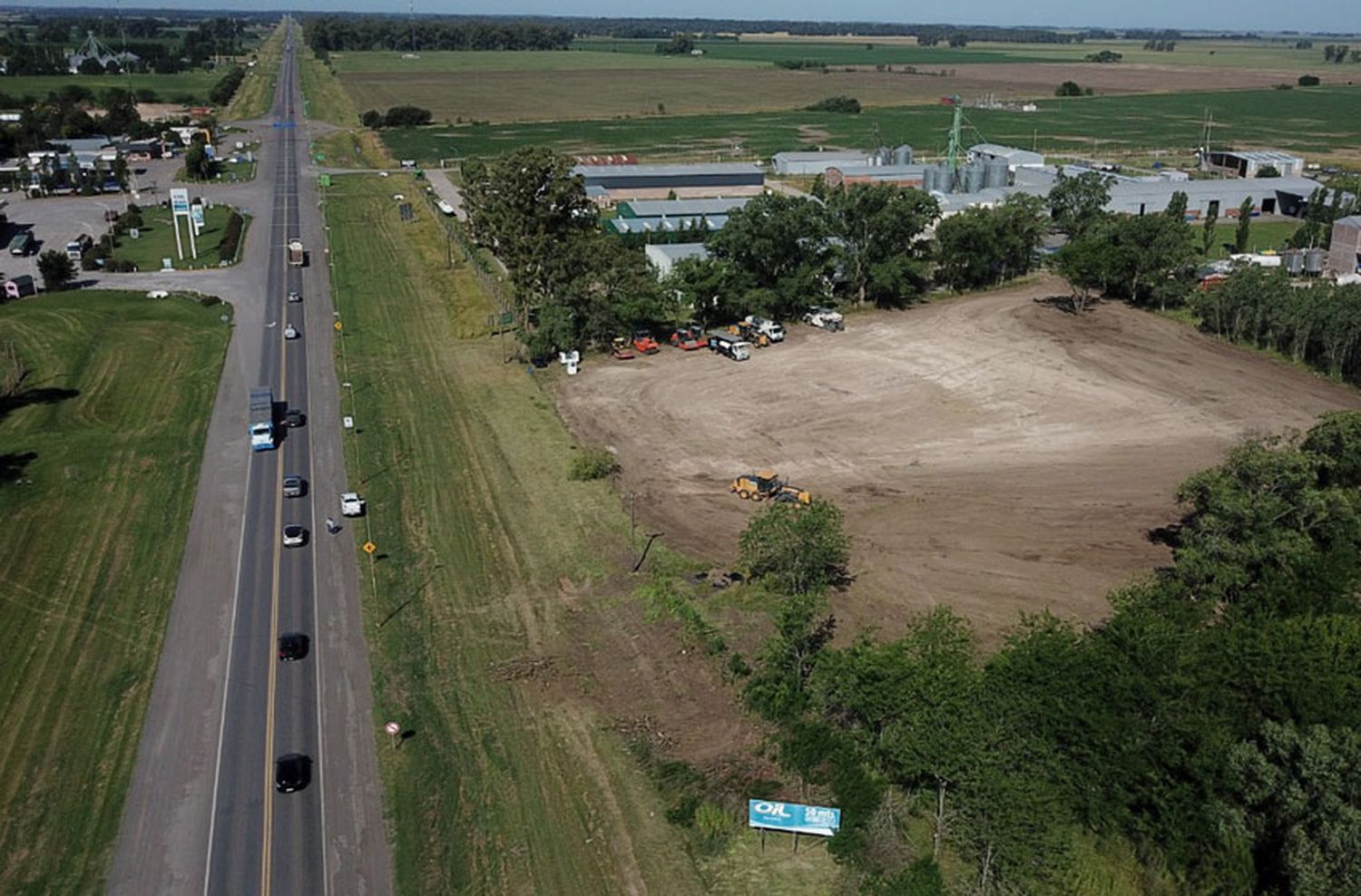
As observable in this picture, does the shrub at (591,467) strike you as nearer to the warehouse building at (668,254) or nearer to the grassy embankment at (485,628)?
the grassy embankment at (485,628)

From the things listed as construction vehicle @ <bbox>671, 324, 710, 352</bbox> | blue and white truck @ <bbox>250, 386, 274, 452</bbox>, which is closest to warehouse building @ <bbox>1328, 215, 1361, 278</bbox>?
construction vehicle @ <bbox>671, 324, 710, 352</bbox>

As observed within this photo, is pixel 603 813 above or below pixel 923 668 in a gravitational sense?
below

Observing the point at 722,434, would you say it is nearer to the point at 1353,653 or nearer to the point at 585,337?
the point at 585,337

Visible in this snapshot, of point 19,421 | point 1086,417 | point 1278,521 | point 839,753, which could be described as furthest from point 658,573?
point 19,421

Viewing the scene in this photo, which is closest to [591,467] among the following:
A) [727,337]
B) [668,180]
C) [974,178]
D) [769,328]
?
[727,337]

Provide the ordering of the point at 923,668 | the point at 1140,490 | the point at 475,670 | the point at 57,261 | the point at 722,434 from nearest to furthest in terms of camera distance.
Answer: the point at 923,668 → the point at 475,670 → the point at 1140,490 → the point at 722,434 → the point at 57,261

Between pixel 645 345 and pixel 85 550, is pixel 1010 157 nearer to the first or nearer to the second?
pixel 645 345

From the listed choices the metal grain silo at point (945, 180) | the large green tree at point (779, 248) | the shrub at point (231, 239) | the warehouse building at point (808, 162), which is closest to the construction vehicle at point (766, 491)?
the large green tree at point (779, 248)

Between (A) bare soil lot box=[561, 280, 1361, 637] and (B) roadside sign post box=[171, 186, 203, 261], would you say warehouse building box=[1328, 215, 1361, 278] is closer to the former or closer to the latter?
(A) bare soil lot box=[561, 280, 1361, 637]
